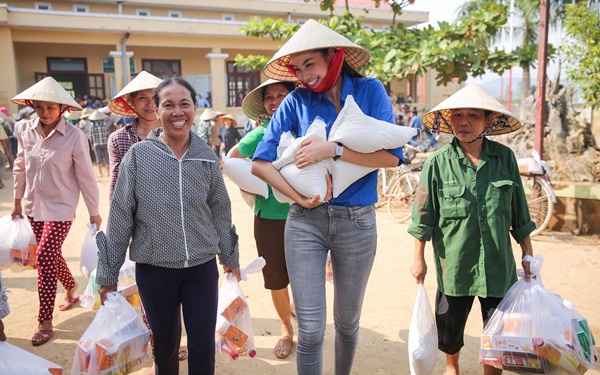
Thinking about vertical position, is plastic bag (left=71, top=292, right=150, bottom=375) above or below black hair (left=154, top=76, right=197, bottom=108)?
below

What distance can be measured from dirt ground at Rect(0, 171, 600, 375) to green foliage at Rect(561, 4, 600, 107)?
4.17 metres

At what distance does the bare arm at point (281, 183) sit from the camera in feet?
7.69

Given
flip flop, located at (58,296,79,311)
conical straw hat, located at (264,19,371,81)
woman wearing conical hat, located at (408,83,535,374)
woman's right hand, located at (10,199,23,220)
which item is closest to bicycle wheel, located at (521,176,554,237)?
woman wearing conical hat, located at (408,83,535,374)

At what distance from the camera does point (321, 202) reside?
2.33 metres

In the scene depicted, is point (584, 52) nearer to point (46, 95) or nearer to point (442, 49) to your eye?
point (442, 49)

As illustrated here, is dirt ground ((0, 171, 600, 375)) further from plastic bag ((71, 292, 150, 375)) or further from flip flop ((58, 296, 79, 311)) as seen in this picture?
plastic bag ((71, 292, 150, 375))

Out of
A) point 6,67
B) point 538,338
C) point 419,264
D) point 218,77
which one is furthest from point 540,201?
point 6,67

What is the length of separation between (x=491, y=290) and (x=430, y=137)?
14724mm

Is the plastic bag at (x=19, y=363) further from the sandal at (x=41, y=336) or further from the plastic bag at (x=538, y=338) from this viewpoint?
the plastic bag at (x=538, y=338)

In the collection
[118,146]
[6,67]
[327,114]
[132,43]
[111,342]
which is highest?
[132,43]

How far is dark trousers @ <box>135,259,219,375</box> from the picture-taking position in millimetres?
2521

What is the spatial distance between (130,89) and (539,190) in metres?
5.47

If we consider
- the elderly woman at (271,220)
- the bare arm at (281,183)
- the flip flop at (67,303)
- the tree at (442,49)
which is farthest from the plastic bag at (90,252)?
the tree at (442,49)

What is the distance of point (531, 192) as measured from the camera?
6906mm
